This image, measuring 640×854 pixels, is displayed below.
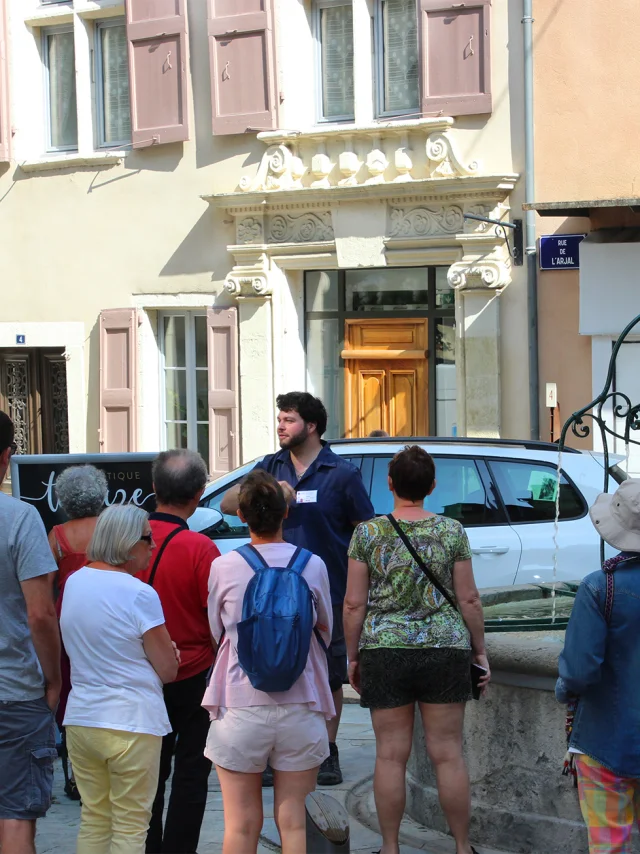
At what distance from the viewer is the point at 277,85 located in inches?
516

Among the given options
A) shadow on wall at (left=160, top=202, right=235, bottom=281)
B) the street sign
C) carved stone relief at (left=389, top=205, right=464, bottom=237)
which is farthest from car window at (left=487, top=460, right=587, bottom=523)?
shadow on wall at (left=160, top=202, right=235, bottom=281)

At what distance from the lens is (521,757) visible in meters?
5.05

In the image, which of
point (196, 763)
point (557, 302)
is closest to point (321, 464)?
point (196, 763)

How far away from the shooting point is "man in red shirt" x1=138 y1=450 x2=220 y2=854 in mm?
4723

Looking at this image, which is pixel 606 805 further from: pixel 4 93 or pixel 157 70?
pixel 4 93

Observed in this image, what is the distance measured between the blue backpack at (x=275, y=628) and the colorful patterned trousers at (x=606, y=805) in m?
0.98

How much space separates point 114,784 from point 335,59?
10535 mm

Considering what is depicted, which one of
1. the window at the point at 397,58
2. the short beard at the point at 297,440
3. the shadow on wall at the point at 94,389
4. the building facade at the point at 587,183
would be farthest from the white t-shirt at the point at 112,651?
the shadow on wall at the point at 94,389

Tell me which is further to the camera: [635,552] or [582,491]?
[582,491]

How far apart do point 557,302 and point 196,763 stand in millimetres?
8140

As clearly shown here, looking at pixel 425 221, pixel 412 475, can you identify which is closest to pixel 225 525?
pixel 412 475

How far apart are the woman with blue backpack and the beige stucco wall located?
8.21 meters

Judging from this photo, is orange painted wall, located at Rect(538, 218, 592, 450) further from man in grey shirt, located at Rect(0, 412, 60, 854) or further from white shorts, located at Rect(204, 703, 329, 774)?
man in grey shirt, located at Rect(0, 412, 60, 854)

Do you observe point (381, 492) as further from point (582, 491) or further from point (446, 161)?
point (446, 161)
